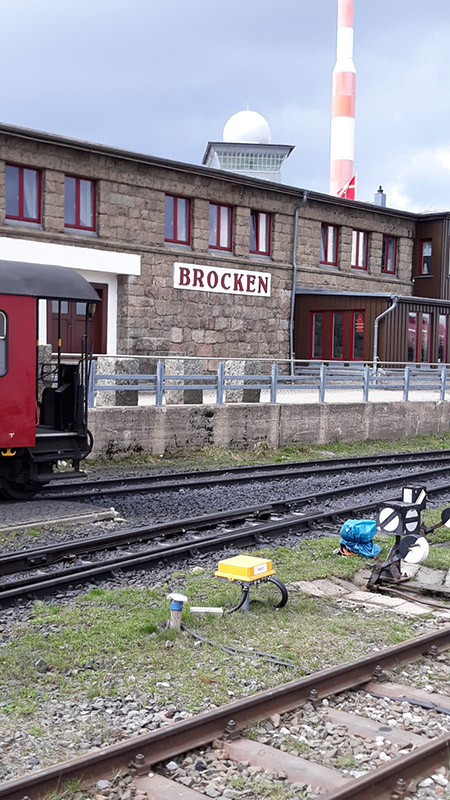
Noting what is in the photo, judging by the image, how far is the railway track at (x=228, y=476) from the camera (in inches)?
509

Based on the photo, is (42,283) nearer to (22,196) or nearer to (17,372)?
(17,372)

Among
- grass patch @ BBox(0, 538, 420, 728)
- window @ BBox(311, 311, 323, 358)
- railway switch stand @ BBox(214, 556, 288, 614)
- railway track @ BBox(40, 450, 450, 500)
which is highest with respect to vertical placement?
window @ BBox(311, 311, 323, 358)

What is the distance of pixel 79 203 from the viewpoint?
23469 mm

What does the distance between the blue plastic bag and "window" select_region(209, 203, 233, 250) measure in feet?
60.4

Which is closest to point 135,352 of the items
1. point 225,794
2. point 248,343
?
point 248,343

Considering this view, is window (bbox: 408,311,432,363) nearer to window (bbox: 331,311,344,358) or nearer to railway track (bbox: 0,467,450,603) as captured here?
window (bbox: 331,311,344,358)

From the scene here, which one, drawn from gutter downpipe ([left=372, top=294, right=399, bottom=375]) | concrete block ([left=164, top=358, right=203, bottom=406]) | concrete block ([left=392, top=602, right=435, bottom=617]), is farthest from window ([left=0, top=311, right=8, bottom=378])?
gutter downpipe ([left=372, top=294, right=399, bottom=375])

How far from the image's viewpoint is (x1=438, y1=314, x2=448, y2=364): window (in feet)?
105

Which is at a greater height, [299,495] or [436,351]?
[436,351]

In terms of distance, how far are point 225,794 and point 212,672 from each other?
1546 millimetres

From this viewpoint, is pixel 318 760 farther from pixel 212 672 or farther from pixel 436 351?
pixel 436 351

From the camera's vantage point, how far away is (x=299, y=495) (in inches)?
525

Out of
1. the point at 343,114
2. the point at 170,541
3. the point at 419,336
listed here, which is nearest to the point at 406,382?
the point at 419,336

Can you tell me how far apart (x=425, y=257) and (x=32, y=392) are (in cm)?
2609
